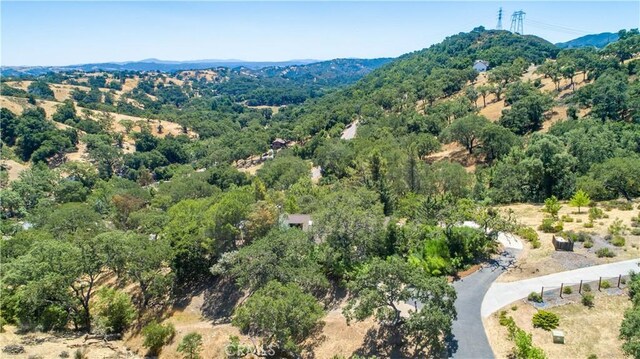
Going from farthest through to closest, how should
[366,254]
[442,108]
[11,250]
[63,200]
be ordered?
1. [442,108]
2. [63,200]
3. [11,250]
4. [366,254]

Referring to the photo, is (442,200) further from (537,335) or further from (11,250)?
(11,250)

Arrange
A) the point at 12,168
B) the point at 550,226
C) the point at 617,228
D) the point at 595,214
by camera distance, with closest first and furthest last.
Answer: the point at 617,228, the point at 550,226, the point at 595,214, the point at 12,168

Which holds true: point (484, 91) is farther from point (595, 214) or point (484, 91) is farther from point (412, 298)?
point (412, 298)

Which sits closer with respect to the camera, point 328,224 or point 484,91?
point 328,224

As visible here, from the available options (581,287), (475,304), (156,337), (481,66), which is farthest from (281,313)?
(481,66)

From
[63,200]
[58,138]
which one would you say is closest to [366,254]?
[63,200]

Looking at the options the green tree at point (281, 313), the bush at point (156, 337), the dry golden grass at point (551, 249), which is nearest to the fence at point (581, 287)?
the dry golden grass at point (551, 249)
